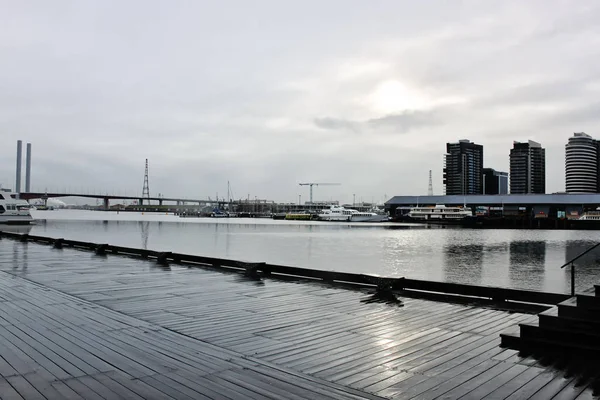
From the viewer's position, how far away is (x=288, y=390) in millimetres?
4312

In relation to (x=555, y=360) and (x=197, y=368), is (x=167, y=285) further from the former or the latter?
(x=555, y=360)

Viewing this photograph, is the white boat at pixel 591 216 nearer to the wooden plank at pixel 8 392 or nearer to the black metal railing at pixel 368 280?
the black metal railing at pixel 368 280

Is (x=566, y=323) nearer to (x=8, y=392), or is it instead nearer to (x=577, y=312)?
(x=577, y=312)

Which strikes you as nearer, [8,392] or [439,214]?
[8,392]

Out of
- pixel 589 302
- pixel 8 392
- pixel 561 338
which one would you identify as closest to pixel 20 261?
pixel 8 392

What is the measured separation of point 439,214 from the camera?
12975cm

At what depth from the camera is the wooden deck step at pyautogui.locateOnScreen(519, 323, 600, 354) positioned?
217 inches

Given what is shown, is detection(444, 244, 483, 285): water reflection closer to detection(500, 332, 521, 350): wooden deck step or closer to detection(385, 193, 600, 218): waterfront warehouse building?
detection(500, 332, 521, 350): wooden deck step

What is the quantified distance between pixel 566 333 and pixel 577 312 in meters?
0.34

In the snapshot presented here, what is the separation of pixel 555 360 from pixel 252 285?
23.5ft

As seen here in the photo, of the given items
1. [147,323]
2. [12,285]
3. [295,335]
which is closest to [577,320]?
[295,335]

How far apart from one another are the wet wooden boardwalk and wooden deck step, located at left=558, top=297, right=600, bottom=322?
3.16ft

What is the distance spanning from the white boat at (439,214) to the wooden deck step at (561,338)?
11832 cm

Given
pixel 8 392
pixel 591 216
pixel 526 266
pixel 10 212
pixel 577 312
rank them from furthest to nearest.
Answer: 1. pixel 591 216
2. pixel 10 212
3. pixel 526 266
4. pixel 577 312
5. pixel 8 392
